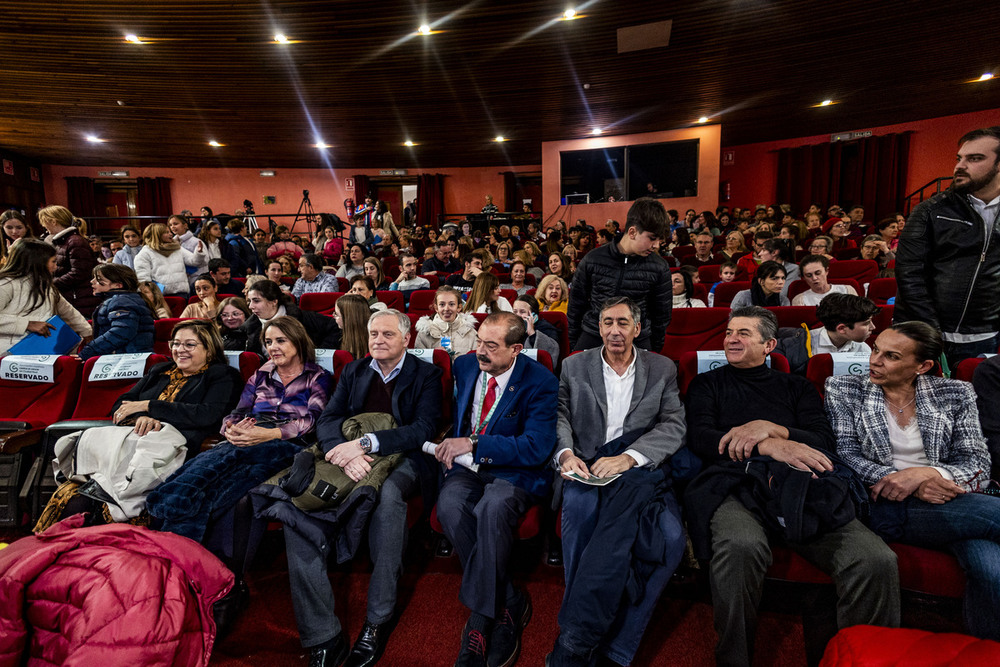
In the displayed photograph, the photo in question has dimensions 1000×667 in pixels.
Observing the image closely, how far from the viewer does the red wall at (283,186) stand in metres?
13.0

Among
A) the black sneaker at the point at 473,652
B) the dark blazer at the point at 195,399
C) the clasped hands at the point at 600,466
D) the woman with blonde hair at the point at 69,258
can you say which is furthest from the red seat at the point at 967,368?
the woman with blonde hair at the point at 69,258

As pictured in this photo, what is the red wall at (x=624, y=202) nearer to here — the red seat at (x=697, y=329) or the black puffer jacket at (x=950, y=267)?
the red seat at (x=697, y=329)

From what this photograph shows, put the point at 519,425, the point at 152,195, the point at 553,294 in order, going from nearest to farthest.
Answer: the point at 519,425
the point at 553,294
the point at 152,195

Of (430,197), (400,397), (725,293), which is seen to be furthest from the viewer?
(430,197)

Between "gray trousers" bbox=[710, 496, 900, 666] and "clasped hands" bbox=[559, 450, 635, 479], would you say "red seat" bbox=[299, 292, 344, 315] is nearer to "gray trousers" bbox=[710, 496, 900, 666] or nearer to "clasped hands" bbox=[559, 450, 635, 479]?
"clasped hands" bbox=[559, 450, 635, 479]

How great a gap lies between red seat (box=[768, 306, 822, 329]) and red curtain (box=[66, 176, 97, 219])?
15.2 meters

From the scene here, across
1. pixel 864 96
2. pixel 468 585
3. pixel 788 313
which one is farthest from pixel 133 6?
pixel 864 96

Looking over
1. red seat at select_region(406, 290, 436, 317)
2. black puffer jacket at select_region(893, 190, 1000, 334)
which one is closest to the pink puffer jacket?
black puffer jacket at select_region(893, 190, 1000, 334)

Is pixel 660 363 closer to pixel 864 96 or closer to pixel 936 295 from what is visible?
pixel 936 295

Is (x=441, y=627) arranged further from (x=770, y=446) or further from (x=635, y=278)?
(x=635, y=278)

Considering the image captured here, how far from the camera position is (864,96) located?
7.85 m

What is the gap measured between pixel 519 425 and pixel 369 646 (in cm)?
89

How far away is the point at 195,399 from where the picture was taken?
Answer: 2.18 meters

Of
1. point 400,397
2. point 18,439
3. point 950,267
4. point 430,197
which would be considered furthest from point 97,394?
point 430,197
